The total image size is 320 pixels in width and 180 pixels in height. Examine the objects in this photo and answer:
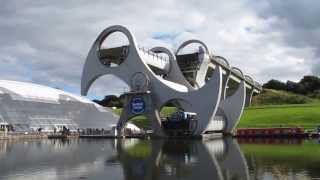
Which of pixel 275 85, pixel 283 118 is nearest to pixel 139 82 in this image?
pixel 283 118

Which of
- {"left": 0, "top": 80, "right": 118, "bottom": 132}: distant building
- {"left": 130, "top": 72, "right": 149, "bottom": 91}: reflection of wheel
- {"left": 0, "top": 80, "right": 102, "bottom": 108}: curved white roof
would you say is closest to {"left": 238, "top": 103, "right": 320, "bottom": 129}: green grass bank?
{"left": 130, "top": 72, "right": 149, "bottom": 91}: reflection of wheel

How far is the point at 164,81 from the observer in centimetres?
6444

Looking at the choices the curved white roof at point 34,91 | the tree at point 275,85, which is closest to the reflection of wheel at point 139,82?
the curved white roof at point 34,91

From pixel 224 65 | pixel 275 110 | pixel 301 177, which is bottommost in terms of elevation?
pixel 301 177

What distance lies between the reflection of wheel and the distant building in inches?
536

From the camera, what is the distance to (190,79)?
258 ft

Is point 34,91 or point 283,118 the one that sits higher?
point 34,91

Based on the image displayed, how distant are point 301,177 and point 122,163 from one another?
37.3 ft

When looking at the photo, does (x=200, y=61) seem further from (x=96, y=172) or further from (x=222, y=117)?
(x=96, y=172)

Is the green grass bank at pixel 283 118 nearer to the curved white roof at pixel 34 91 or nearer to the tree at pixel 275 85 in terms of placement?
the curved white roof at pixel 34 91

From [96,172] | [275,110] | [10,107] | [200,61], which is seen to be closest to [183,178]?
[96,172]

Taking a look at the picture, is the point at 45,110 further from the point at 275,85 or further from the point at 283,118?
the point at 275,85

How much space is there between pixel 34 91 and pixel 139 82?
2117cm

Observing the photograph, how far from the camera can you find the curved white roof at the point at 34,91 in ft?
236
